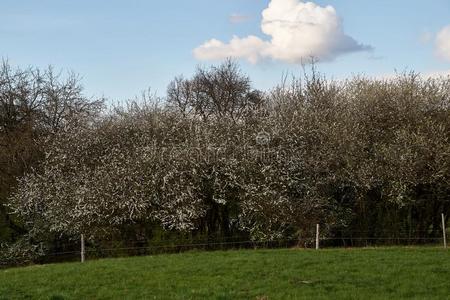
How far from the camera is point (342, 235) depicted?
72.3 ft

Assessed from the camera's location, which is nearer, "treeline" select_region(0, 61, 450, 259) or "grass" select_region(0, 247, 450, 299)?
"grass" select_region(0, 247, 450, 299)

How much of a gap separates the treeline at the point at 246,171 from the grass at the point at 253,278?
4.77 m

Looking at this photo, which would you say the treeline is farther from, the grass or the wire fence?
the grass

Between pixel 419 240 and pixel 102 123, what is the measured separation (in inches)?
554

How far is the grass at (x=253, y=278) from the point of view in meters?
10.8

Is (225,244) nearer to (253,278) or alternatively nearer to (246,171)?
(246,171)

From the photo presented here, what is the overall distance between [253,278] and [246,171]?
9426mm

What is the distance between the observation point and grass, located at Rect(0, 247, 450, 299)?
10.8m

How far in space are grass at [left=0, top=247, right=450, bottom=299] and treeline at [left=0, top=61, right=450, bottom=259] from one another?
477 cm

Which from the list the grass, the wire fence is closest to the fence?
the wire fence

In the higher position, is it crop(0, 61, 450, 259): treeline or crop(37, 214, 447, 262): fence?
crop(0, 61, 450, 259): treeline

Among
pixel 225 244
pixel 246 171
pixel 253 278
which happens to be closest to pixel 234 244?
pixel 225 244

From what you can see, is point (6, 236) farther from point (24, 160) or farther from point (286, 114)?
point (286, 114)

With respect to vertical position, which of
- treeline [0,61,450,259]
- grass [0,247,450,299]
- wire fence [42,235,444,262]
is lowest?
grass [0,247,450,299]
